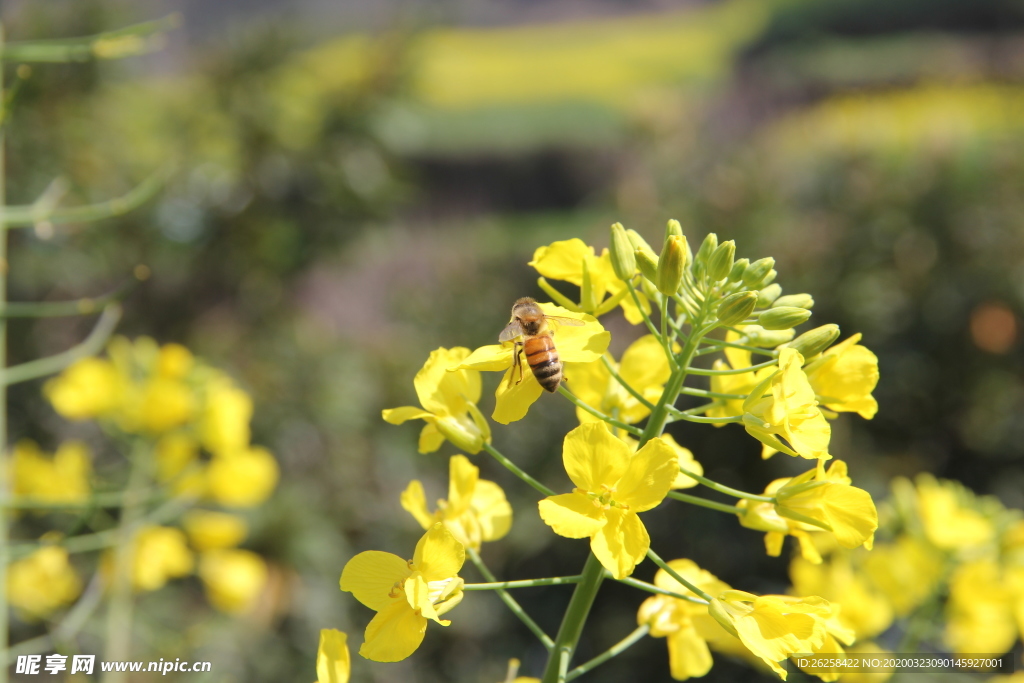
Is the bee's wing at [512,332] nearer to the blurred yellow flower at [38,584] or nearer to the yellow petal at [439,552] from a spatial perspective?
the yellow petal at [439,552]

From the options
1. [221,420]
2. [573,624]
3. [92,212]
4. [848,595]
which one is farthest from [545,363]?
[221,420]

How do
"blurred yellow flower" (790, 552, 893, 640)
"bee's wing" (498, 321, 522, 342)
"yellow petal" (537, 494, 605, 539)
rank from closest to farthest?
"yellow petal" (537, 494, 605, 539)
"bee's wing" (498, 321, 522, 342)
"blurred yellow flower" (790, 552, 893, 640)

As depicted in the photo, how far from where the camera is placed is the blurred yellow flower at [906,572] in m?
1.62

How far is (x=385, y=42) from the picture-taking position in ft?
14.5

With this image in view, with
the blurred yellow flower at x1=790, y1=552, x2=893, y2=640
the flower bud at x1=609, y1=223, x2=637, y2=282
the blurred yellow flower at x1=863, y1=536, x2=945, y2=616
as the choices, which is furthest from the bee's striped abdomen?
the blurred yellow flower at x1=863, y1=536, x2=945, y2=616

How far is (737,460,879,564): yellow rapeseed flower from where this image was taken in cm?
77

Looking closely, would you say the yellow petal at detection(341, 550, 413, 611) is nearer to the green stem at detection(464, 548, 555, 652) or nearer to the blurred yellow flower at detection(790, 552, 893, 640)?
the green stem at detection(464, 548, 555, 652)

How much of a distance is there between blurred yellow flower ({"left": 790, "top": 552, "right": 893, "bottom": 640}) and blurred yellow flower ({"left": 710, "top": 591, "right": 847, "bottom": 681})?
88cm

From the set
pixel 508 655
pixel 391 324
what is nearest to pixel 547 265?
pixel 508 655

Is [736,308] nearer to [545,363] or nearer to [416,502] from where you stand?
[545,363]

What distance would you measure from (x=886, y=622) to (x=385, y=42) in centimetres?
407

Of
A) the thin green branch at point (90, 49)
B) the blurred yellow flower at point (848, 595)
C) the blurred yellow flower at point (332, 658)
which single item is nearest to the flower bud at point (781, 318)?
the blurred yellow flower at point (332, 658)

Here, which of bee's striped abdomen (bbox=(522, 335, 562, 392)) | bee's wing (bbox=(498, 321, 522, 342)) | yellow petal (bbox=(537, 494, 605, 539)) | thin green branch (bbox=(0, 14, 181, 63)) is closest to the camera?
yellow petal (bbox=(537, 494, 605, 539))

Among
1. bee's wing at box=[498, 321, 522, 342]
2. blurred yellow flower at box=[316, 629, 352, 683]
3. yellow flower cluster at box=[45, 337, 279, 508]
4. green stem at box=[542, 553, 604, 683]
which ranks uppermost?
bee's wing at box=[498, 321, 522, 342]
